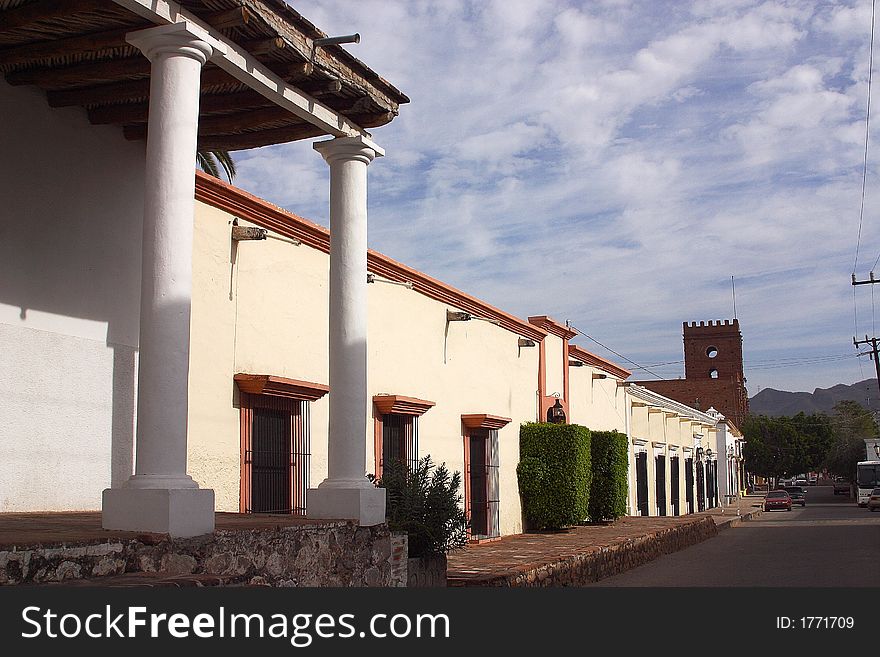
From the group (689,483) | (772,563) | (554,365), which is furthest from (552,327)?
(689,483)

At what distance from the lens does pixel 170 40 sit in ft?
21.5

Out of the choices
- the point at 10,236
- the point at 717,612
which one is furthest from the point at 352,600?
the point at 10,236

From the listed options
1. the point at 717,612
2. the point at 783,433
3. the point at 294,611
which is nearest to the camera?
the point at 294,611

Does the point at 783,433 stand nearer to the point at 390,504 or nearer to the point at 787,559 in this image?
the point at 787,559

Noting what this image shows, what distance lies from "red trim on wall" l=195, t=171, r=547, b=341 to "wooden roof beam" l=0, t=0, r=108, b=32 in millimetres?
2943

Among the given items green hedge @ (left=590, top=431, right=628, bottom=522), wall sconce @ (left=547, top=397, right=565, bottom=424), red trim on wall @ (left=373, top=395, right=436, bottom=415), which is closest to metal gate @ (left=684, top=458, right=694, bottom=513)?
green hedge @ (left=590, top=431, right=628, bottom=522)

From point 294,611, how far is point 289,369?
6854mm

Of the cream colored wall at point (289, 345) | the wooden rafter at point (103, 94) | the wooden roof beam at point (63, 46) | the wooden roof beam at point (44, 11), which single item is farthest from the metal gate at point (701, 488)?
the wooden roof beam at point (44, 11)

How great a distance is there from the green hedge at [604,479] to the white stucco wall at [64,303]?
13.6m

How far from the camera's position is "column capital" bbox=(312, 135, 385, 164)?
28.8 ft

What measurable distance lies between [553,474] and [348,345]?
11.0 meters

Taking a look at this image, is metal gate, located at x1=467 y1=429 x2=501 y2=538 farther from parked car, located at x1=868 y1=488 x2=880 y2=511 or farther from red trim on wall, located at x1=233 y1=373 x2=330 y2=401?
parked car, located at x1=868 y1=488 x2=880 y2=511

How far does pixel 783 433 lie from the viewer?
71.2 m

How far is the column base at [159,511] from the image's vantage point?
605cm
